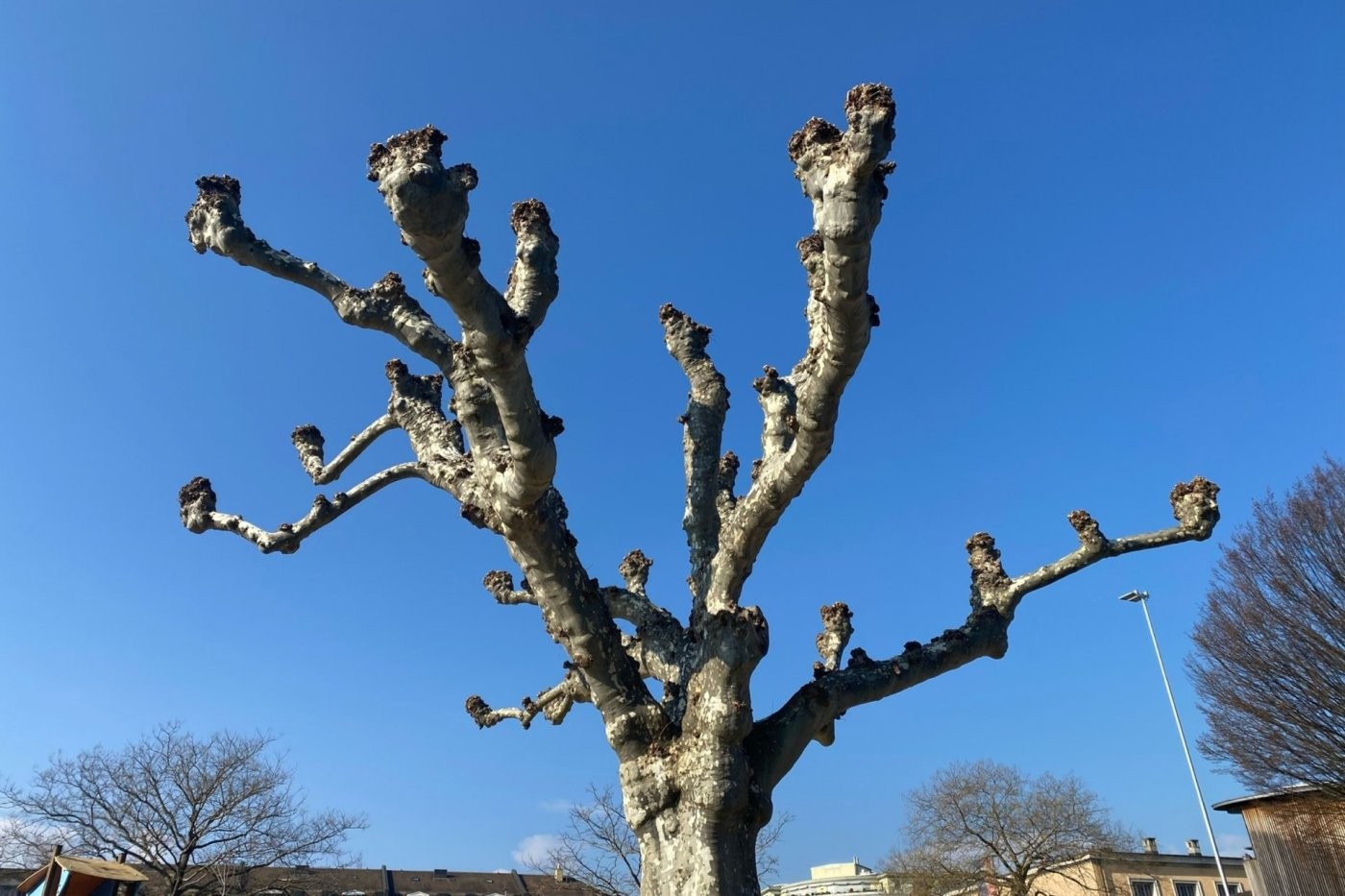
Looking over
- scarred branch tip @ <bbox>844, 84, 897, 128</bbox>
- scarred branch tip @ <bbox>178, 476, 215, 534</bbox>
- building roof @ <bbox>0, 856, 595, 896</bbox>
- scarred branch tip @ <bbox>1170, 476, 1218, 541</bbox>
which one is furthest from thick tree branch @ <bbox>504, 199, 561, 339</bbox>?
building roof @ <bbox>0, 856, 595, 896</bbox>

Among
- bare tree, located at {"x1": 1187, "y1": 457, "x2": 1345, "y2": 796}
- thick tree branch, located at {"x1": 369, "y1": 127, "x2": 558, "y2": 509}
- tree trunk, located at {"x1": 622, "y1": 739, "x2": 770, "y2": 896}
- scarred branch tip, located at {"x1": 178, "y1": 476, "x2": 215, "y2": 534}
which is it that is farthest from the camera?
bare tree, located at {"x1": 1187, "y1": 457, "x2": 1345, "y2": 796}

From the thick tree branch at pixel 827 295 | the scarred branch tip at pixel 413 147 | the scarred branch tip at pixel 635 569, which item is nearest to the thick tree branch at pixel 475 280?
the scarred branch tip at pixel 413 147

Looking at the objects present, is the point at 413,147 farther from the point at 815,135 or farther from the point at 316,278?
the point at 316,278

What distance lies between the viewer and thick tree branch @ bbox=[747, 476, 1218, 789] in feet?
21.4

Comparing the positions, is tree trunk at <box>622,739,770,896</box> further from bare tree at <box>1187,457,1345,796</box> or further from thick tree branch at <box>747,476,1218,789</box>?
bare tree at <box>1187,457,1345,796</box>

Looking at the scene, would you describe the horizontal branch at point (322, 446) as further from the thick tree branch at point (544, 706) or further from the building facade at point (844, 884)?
the building facade at point (844, 884)

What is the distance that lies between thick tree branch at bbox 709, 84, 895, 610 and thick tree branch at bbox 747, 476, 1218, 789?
105cm

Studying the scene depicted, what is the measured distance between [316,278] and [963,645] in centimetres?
620

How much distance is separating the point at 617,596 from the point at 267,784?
2257 cm

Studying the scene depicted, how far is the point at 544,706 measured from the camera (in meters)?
9.31

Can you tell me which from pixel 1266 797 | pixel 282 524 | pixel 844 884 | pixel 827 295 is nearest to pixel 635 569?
pixel 282 524

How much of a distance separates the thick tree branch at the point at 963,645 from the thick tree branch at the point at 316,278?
3.75m

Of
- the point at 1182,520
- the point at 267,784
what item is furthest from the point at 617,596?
the point at 267,784

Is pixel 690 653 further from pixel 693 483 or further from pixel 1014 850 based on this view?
pixel 1014 850
